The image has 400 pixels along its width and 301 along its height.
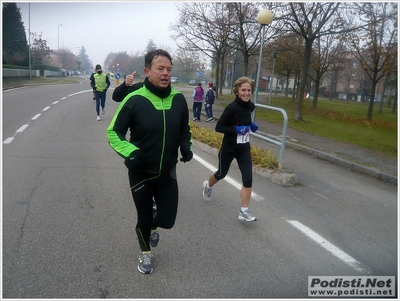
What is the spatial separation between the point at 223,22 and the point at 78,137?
46.1 ft

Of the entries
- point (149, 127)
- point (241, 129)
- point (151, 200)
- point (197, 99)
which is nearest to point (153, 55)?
point (149, 127)

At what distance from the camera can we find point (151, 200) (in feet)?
11.4

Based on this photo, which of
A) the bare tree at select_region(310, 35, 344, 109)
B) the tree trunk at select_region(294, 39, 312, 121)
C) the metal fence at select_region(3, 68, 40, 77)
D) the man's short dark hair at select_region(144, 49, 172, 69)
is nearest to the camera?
the man's short dark hair at select_region(144, 49, 172, 69)

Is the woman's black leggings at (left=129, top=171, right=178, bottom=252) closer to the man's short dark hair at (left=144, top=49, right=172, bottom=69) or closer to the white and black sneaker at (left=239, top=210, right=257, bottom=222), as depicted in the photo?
the man's short dark hair at (left=144, top=49, right=172, bottom=69)

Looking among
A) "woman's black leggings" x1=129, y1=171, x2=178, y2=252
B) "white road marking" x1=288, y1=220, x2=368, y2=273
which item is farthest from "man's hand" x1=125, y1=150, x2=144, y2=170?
"white road marking" x1=288, y1=220, x2=368, y2=273

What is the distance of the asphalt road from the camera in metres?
3.30

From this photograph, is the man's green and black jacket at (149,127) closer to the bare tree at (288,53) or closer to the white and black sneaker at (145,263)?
the white and black sneaker at (145,263)

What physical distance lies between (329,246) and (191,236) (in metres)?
1.56

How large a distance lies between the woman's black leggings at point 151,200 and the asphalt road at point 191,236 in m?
0.41

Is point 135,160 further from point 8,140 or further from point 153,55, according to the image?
point 8,140

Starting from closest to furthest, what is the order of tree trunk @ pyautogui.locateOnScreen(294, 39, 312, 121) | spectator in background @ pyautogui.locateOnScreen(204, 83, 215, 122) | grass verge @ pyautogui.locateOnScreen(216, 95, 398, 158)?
grass verge @ pyautogui.locateOnScreen(216, 95, 398, 158), spectator in background @ pyautogui.locateOnScreen(204, 83, 215, 122), tree trunk @ pyautogui.locateOnScreen(294, 39, 312, 121)

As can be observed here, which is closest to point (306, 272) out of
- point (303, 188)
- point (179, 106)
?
point (179, 106)

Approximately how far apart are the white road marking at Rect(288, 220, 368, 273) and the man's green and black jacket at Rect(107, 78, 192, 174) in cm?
211

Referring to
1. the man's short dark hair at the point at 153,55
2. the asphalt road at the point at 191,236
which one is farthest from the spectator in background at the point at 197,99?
the man's short dark hair at the point at 153,55
